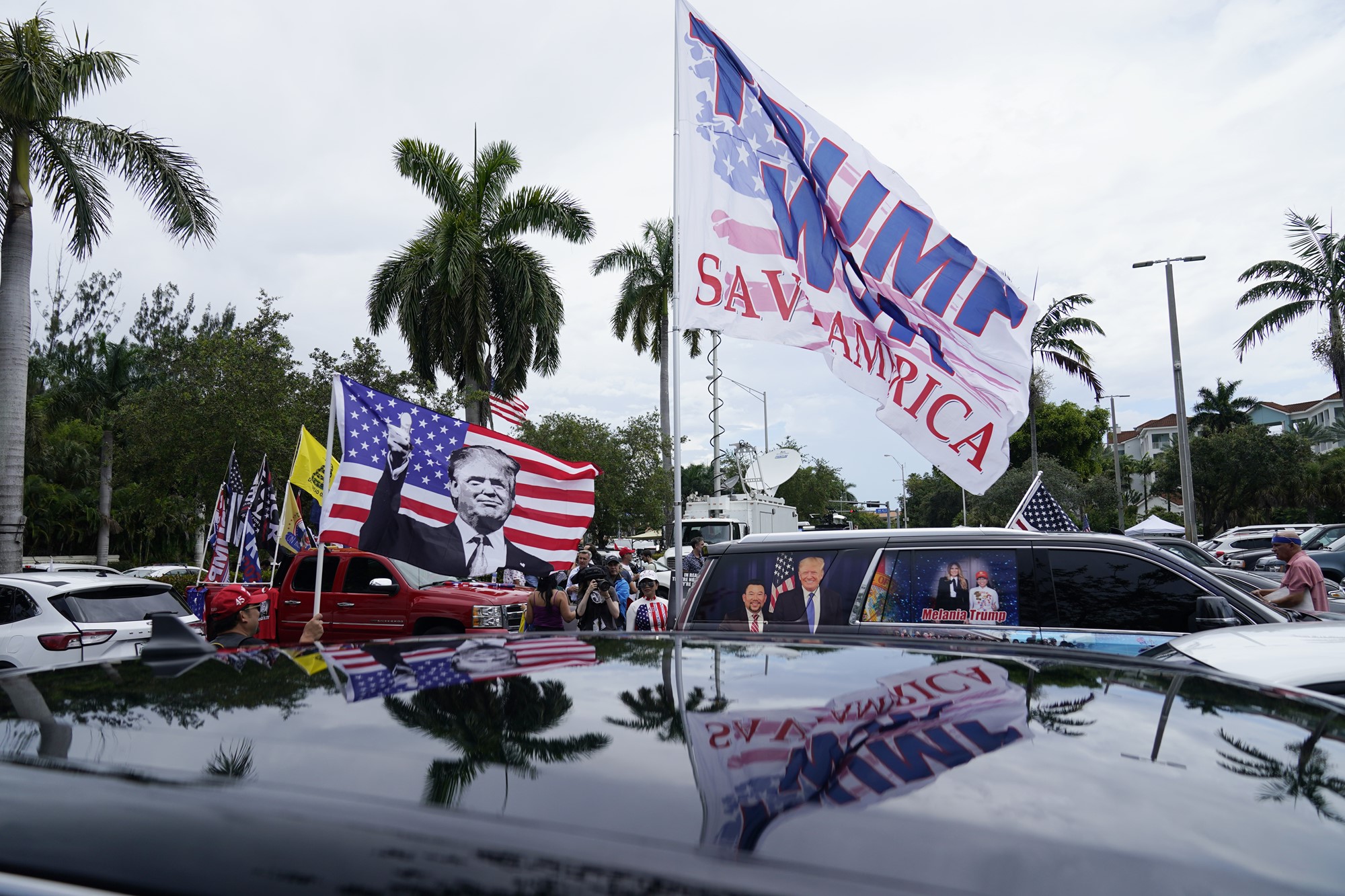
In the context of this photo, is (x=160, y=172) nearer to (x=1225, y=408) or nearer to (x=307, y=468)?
(x=307, y=468)

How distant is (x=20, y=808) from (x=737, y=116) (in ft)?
27.5

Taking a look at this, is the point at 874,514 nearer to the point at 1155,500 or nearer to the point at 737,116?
the point at 1155,500

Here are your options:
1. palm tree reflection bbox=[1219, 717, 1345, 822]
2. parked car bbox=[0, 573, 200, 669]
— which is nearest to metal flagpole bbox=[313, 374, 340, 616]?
parked car bbox=[0, 573, 200, 669]

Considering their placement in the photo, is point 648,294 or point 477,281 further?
point 648,294

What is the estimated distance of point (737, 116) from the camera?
880cm

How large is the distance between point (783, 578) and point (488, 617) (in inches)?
271

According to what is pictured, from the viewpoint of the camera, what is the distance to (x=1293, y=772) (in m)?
1.58

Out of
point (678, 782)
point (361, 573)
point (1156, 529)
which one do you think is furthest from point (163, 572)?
point (1156, 529)

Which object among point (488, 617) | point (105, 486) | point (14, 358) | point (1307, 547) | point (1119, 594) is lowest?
point (488, 617)

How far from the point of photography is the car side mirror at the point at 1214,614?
569 centimetres

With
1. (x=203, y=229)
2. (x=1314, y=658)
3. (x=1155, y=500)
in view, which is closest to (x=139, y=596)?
(x=203, y=229)

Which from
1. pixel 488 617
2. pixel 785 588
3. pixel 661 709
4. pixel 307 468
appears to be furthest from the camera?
pixel 307 468

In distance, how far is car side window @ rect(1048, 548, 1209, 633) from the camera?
602 cm

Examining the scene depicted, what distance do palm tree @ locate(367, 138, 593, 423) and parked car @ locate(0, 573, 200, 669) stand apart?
49.6 feet
